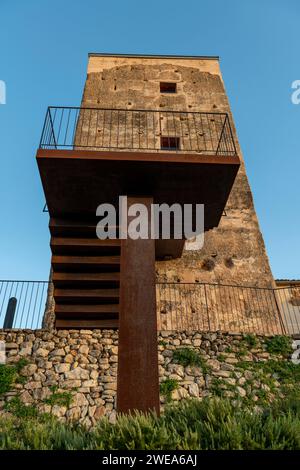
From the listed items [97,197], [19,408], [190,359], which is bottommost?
[19,408]

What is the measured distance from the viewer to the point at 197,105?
12.5 metres

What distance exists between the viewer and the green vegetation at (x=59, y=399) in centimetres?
616

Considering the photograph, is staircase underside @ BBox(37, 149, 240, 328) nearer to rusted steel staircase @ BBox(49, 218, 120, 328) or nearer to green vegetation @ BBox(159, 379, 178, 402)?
rusted steel staircase @ BBox(49, 218, 120, 328)

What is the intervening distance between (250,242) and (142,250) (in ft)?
18.4

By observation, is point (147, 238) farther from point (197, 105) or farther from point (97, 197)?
point (197, 105)

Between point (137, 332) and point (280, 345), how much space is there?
12.9 ft

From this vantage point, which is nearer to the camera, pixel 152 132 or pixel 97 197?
pixel 97 197

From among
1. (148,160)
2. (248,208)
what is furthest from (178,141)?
(148,160)

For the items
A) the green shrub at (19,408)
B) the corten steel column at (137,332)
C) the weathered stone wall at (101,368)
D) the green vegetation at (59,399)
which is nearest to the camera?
the corten steel column at (137,332)

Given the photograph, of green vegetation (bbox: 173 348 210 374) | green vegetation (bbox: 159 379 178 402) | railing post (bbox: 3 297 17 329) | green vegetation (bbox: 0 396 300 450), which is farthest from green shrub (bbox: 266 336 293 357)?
railing post (bbox: 3 297 17 329)

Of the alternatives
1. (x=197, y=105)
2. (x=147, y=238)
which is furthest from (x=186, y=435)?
(x=197, y=105)

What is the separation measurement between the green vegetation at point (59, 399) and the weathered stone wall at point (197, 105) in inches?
153

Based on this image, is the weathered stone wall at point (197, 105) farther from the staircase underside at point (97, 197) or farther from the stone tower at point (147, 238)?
the staircase underside at point (97, 197)

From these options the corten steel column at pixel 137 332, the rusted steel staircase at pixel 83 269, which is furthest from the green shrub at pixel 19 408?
the corten steel column at pixel 137 332
